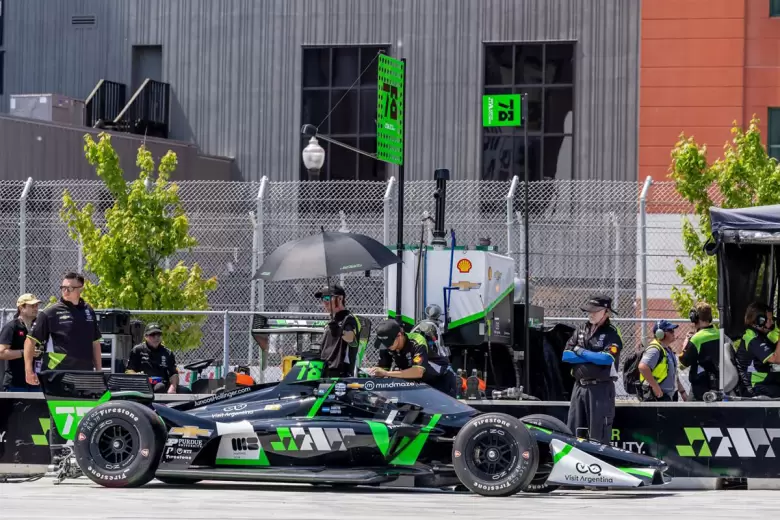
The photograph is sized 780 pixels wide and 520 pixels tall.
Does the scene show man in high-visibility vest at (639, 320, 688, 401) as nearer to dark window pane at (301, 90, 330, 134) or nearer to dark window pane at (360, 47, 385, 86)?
dark window pane at (360, 47, 385, 86)

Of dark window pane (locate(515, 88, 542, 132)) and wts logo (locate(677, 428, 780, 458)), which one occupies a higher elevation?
dark window pane (locate(515, 88, 542, 132))

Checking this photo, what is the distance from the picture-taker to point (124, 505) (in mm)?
9930

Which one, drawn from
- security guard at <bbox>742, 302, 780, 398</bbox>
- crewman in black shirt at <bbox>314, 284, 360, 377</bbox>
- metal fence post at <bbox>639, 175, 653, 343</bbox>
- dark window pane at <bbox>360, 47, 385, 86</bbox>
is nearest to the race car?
crewman in black shirt at <bbox>314, 284, 360, 377</bbox>

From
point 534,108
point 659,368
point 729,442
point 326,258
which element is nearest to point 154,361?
point 326,258

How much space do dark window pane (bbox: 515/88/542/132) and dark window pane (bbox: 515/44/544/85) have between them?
172mm

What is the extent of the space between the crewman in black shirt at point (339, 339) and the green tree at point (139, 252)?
8374mm

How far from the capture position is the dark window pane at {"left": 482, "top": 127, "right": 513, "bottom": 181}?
29172 mm

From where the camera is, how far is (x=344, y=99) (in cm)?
3025

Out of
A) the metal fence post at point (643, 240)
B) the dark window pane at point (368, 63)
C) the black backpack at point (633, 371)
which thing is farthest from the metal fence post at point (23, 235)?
the black backpack at point (633, 371)

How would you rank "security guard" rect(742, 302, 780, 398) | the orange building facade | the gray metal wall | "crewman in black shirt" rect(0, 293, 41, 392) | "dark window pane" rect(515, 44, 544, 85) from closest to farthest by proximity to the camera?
"security guard" rect(742, 302, 780, 398) < "crewman in black shirt" rect(0, 293, 41, 392) < the orange building facade < the gray metal wall < "dark window pane" rect(515, 44, 544, 85)

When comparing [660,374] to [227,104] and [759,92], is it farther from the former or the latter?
[227,104]

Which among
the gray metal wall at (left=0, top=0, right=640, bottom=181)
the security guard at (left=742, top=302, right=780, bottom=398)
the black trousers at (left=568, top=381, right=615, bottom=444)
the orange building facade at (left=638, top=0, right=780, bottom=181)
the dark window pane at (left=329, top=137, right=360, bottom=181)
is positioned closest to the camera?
the black trousers at (left=568, top=381, right=615, bottom=444)

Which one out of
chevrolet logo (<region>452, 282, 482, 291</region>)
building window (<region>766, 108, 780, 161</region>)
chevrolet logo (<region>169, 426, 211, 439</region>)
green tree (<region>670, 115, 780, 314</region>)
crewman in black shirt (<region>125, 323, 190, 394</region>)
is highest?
building window (<region>766, 108, 780, 161</region>)

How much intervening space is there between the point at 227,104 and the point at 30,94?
14.4 feet
